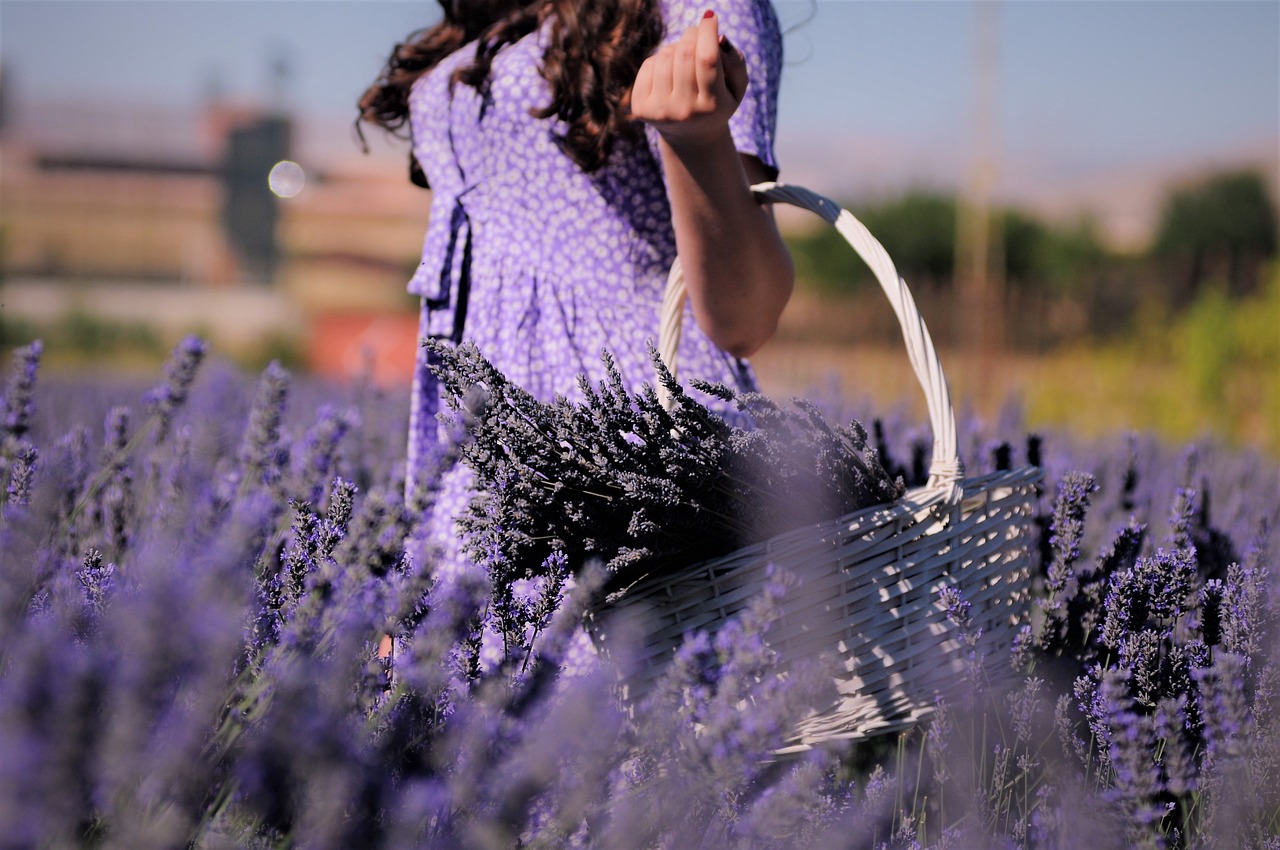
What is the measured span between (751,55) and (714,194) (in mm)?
384

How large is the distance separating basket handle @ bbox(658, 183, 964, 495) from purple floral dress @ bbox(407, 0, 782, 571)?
22 cm

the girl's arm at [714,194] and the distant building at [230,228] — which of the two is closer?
the girl's arm at [714,194]

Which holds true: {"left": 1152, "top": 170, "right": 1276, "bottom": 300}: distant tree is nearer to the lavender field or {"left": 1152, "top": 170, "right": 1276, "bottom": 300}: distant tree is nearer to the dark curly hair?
the dark curly hair

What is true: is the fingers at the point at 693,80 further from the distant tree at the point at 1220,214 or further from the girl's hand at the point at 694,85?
the distant tree at the point at 1220,214

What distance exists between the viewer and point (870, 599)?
120 centimetres

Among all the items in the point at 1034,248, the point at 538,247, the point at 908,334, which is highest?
the point at 1034,248

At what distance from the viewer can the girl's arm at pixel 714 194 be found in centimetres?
112

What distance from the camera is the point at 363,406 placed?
9.59ft

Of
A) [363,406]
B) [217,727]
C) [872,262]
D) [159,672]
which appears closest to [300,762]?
[159,672]

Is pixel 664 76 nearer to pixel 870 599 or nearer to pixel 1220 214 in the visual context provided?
pixel 870 599

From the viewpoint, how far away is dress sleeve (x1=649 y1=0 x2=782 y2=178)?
1582 millimetres

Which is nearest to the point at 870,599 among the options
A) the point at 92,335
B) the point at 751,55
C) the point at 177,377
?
the point at 751,55

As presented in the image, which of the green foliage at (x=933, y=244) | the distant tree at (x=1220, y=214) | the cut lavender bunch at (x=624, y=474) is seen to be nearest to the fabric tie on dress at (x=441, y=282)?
the cut lavender bunch at (x=624, y=474)

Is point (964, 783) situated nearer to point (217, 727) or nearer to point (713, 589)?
point (713, 589)
